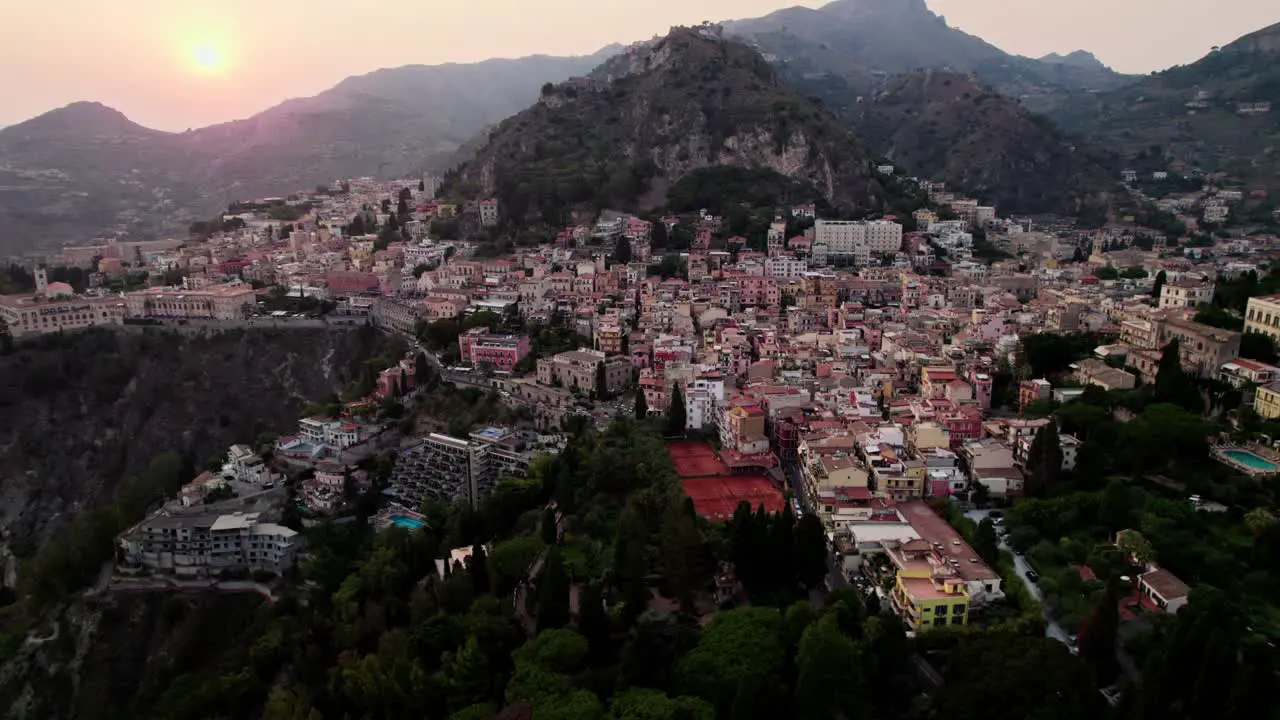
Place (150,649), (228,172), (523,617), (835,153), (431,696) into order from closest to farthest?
(431,696) < (523,617) < (150,649) < (835,153) < (228,172)

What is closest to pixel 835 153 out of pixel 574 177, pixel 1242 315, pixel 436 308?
pixel 574 177

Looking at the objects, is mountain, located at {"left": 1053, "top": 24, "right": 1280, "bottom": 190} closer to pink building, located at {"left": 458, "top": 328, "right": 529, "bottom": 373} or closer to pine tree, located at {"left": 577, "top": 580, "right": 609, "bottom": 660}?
pink building, located at {"left": 458, "top": 328, "right": 529, "bottom": 373}

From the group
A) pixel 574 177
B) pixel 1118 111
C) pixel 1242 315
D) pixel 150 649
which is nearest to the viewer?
pixel 150 649

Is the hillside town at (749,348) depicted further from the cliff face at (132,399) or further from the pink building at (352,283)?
the cliff face at (132,399)

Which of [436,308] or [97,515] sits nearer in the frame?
[97,515]

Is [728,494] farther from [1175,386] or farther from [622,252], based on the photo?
[622,252]

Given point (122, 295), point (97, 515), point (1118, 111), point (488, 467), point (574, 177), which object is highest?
point (1118, 111)

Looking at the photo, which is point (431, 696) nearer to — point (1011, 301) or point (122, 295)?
point (1011, 301)

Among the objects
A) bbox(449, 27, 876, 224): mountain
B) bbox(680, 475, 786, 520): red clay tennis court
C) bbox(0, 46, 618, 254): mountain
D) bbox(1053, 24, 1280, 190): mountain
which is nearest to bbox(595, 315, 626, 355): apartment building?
bbox(680, 475, 786, 520): red clay tennis court

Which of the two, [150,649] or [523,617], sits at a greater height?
[523,617]
